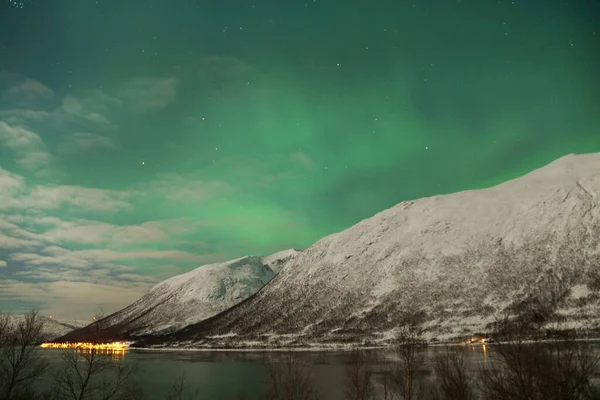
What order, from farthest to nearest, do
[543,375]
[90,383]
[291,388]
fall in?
[90,383] → [291,388] → [543,375]

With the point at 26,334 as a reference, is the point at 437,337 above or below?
below

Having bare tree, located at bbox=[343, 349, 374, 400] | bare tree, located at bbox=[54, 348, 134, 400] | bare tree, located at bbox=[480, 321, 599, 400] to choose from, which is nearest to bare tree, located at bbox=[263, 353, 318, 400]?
bare tree, located at bbox=[343, 349, 374, 400]

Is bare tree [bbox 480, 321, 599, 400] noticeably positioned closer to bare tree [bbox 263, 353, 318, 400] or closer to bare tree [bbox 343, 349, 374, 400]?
bare tree [bbox 343, 349, 374, 400]

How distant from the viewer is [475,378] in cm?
6369

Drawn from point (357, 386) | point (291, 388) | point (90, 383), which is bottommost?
point (291, 388)

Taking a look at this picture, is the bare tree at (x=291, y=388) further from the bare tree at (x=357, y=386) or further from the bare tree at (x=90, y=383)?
the bare tree at (x=90, y=383)

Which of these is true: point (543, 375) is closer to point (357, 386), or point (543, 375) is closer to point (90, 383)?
point (357, 386)

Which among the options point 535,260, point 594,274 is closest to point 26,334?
point 594,274

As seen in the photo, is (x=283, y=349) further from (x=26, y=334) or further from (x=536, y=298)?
(x=26, y=334)

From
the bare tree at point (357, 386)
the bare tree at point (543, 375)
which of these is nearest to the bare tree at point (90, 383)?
the bare tree at point (357, 386)

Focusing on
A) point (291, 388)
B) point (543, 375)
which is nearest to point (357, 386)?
point (291, 388)

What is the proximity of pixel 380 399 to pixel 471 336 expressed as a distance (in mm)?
122183

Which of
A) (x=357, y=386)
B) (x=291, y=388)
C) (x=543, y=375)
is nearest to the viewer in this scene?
(x=543, y=375)

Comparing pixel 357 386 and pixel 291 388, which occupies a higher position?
pixel 357 386
